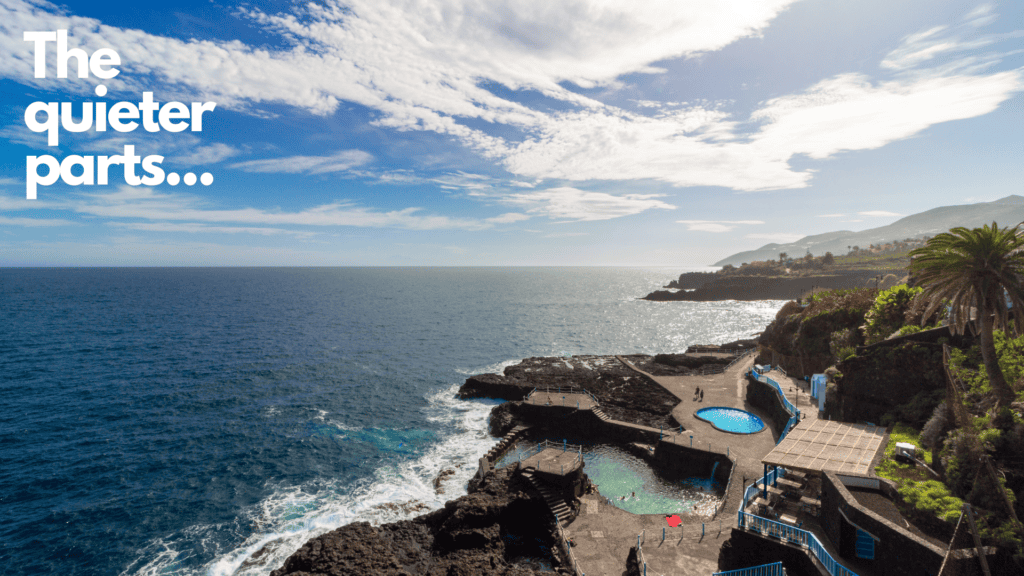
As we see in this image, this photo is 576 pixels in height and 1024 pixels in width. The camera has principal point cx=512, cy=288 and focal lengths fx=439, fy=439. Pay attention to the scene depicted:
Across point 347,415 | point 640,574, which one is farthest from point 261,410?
point 640,574

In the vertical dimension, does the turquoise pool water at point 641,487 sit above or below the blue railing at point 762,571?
below

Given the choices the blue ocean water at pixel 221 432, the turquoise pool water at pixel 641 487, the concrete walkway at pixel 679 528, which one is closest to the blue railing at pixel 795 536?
the concrete walkway at pixel 679 528

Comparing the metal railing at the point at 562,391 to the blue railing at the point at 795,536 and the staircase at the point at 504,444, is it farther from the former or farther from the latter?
the blue railing at the point at 795,536

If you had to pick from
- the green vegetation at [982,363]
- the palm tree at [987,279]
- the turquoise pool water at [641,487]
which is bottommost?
the turquoise pool water at [641,487]

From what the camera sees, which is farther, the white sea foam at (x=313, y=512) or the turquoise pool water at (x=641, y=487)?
the turquoise pool water at (x=641, y=487)

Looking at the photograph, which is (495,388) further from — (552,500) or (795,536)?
(795,536)

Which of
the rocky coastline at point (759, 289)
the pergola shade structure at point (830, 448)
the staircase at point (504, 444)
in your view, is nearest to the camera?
the pergola shade structure at point (830, 448)

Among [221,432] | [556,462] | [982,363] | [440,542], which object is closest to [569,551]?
[556,462]

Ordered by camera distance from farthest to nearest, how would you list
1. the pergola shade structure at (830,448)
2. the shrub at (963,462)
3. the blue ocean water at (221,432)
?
the blue ocean water at (221,432), the pergola shade structure at (830,448), the shrub at (963,462)
